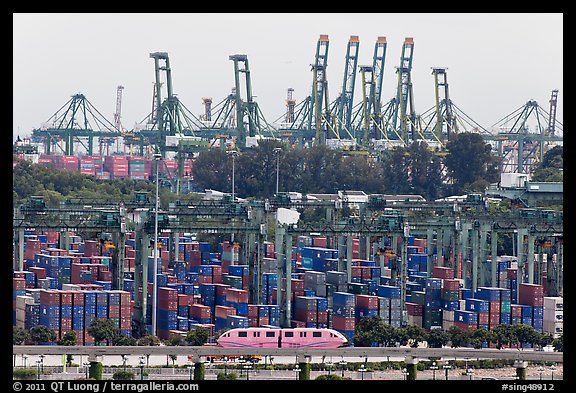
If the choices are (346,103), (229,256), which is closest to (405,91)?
(346,103)

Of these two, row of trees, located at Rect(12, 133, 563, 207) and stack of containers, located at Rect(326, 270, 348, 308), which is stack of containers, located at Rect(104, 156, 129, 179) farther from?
stack of containers, located at Rect(326, 270, 348, 308)

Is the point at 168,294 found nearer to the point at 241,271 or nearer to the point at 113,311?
the point at 113,311

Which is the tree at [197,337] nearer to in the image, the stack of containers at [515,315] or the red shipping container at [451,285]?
the red shipping container at [451,285]

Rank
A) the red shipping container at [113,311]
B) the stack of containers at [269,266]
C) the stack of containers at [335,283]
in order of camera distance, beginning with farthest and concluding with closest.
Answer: the stack of containers at [269,266]
the stack of containers at [335,283]
the red shipping container at [113,311]

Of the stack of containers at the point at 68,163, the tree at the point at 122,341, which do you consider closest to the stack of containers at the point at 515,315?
the tree at the point at 122,341
